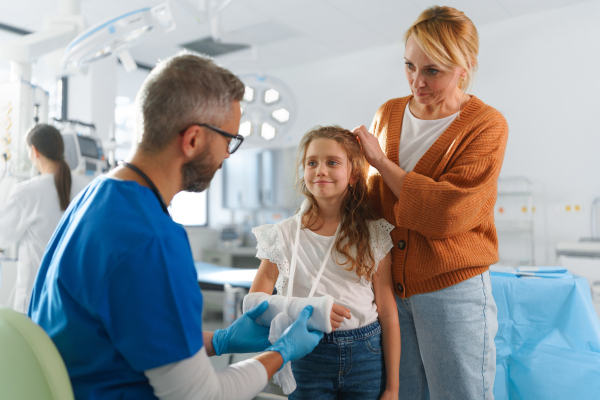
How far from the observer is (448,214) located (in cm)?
104

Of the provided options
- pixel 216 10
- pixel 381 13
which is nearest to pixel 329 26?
pixel 381 13

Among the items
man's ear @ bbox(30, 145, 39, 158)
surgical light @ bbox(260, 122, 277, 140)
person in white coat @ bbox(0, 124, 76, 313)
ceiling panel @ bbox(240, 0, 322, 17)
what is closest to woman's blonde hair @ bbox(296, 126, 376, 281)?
surgical light @ bbox(260, 122, 277, 140)

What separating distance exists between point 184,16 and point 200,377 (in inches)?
158

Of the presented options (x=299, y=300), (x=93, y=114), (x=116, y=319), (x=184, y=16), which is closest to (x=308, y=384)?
(x=299, y=300)

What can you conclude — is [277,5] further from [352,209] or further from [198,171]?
[198,171]

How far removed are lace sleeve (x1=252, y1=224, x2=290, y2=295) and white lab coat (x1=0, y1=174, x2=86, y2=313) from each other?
1.79 metres

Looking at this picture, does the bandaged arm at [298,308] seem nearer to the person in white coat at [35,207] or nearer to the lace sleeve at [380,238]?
the lace sleeve at [380,238]

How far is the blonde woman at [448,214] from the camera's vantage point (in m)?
1.07

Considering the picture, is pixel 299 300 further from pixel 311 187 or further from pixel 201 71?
pixel 201 71

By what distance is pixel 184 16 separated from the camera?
409 cm

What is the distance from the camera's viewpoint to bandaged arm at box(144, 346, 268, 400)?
0.73 metres

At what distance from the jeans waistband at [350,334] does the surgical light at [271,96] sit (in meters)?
1.49

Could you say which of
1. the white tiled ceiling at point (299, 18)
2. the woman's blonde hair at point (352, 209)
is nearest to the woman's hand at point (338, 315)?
the woman's blonde hair at point (352, 209)

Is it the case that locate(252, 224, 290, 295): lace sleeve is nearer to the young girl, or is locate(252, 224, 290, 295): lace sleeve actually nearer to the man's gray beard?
the young girl
